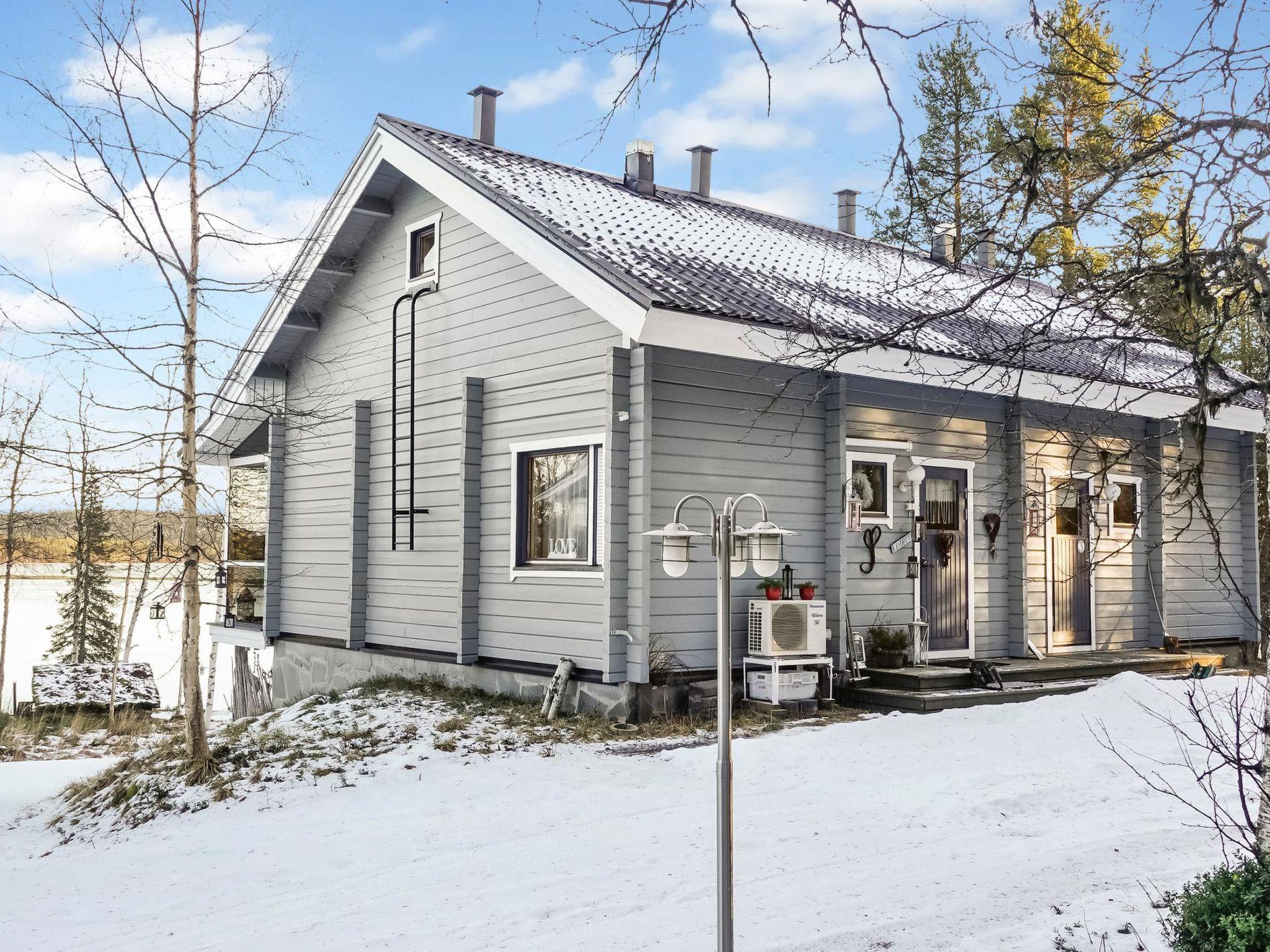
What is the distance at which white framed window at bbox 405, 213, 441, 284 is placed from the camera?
1221 centimetres

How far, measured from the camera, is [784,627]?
10062 mm

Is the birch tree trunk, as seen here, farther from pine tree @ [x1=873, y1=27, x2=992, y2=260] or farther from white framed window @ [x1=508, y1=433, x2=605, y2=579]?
pine tree @ [x1=873, y1=27, x2=992, y2=260]

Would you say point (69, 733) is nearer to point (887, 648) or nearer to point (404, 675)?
point (404, 675)

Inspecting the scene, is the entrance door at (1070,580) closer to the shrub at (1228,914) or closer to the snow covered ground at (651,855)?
the snow covered ground at (651,855)

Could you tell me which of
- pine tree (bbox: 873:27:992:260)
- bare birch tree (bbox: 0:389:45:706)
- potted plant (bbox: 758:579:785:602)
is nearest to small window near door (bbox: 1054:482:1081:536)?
potted plant (bbox: 758:579:785:602)

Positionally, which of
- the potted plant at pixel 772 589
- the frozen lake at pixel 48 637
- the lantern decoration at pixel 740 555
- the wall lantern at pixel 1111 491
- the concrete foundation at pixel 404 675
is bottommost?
the frozen lake at pixel 48 637

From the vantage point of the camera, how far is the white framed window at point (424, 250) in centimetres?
1221

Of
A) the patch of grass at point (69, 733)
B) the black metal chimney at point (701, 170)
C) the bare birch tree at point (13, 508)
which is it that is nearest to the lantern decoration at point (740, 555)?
the patch of grass at point (69, 733)

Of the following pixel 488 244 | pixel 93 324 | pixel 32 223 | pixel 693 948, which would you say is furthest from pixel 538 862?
pixel 488 244

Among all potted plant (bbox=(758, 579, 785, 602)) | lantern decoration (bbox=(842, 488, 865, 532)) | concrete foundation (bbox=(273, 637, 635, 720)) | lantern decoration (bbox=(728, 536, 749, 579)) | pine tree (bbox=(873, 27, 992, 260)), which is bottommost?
concrete foundation (bbox=(273, 637, 635, 720))

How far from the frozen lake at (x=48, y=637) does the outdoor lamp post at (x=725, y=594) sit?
21.3 m

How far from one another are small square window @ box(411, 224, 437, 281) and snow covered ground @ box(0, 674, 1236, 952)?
5.84 meters

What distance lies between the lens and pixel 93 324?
8.52 metres

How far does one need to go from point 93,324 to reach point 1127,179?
7.42 m
